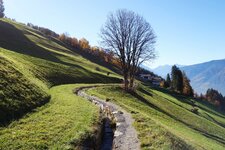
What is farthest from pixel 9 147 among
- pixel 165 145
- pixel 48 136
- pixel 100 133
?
pixel 165 145

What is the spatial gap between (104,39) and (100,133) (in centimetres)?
3980

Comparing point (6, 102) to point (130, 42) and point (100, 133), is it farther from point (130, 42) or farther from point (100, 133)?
point (130, 42)

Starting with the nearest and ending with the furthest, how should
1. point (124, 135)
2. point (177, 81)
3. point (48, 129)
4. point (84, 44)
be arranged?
point (48, 129)
point (124, 135)
point (177, 81)
point (84, 44)

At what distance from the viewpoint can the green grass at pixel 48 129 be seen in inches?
612

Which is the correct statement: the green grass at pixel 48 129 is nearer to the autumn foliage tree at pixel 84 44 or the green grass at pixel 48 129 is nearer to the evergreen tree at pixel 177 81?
the evergreen tree at pixel 177 81

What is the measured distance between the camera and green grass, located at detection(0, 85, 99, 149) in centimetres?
1555

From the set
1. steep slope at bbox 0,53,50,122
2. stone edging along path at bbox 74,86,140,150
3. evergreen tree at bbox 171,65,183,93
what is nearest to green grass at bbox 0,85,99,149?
steep slope at bbox 0,53,50,122

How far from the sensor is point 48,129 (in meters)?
18.4

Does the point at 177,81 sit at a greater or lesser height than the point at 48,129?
greater

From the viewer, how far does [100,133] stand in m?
21.2

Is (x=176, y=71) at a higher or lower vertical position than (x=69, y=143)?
higher

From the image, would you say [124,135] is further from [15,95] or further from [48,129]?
[15,95]

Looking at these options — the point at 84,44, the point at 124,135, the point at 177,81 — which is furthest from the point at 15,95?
the point at 84,44

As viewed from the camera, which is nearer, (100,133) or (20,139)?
(20,139)
